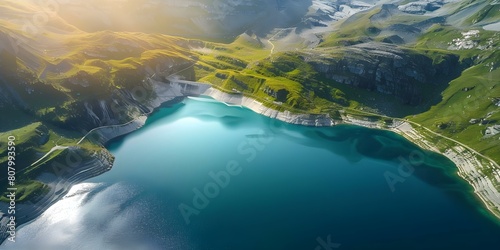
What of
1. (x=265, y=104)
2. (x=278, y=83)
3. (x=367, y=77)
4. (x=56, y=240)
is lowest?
(x=56, y=240)

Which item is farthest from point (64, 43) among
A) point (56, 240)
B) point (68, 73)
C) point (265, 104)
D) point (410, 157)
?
point (410, 157)

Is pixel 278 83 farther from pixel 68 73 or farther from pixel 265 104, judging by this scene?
pixel 68 73

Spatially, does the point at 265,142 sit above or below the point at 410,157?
below

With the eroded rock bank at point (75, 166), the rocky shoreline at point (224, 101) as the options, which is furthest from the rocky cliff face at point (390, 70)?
the eroded rock bank at point (75, 166)

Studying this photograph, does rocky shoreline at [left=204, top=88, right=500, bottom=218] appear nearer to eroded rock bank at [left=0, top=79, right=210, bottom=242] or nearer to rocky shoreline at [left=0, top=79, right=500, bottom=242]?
rocky shoreline at [left=0, top=79, right=500, bottom=242]

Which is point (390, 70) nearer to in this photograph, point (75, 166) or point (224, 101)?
point (224, 101)
